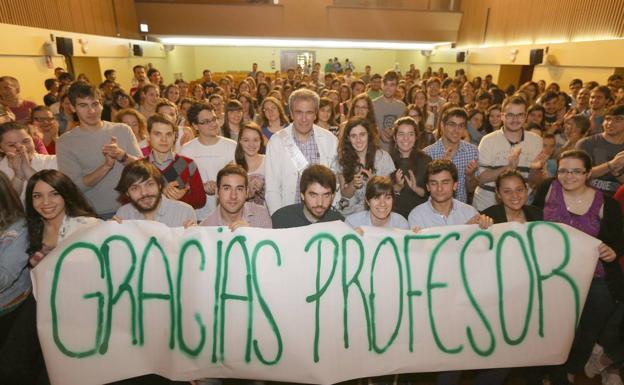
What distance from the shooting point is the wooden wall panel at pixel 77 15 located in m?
7.95

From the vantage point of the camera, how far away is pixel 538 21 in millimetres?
11859

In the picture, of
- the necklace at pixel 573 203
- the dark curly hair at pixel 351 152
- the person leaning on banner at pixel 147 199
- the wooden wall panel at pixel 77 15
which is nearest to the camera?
the person leaning on banner at pixel 147 199

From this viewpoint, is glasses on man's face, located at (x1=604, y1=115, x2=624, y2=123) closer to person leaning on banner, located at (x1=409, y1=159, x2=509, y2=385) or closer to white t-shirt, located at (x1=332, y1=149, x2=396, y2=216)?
person leaning on banner, located at (x1=409, y1=159, x2=509, y2=385)

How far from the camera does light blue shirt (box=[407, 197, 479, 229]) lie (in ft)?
8.22

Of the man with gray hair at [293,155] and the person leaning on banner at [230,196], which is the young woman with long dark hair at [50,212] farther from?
the man with gray hair at [293,155]

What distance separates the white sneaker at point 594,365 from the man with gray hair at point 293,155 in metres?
2.41

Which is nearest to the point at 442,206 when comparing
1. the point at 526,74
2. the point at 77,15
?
the point at 77,15

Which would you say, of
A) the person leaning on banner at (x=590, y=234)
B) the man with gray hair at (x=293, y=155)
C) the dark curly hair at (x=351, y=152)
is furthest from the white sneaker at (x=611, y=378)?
the man with gray hair at (x=293, y=155)

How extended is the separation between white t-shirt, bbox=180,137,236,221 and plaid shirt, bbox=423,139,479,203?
1917 mm

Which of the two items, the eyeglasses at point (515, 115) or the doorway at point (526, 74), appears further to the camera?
the doorway at point (526, 74)

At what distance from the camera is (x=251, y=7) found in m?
15.8

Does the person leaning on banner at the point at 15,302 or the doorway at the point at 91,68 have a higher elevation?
the doorway at the point at 91,68

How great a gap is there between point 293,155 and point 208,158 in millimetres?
883

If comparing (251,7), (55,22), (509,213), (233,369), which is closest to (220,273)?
(233,369)
